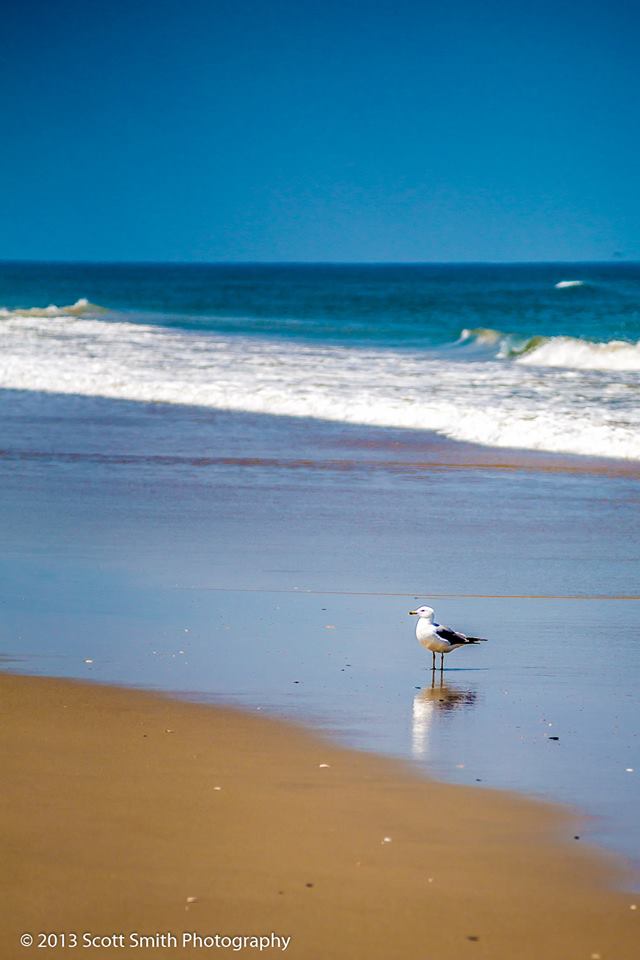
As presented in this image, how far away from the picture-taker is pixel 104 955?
11.6ft

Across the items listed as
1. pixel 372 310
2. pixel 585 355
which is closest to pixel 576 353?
pixel 585 355

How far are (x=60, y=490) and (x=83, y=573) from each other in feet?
10.2

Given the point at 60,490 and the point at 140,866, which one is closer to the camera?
the point at 140,866

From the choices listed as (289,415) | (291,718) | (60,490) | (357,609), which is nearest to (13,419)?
(289,415)

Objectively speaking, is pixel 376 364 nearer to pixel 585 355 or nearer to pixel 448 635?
pixel 585 355

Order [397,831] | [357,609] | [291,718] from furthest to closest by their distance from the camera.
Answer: [357,609] → [291,718] → [397,831]

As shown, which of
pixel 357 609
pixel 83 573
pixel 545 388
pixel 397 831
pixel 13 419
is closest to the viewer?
pixel 397 831

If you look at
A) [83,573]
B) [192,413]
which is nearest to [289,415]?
[192,413]

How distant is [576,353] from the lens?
3147 centimetres

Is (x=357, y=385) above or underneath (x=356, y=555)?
above

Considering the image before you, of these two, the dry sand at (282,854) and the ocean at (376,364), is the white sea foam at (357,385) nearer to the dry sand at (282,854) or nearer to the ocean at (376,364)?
the ocean at (376,364)

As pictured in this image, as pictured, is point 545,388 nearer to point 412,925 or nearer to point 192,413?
point 192,413

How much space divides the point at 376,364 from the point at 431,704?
20150mm

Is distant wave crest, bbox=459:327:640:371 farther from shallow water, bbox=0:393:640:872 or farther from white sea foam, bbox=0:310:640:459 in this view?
shallow water, bbox=0:393:640:872
